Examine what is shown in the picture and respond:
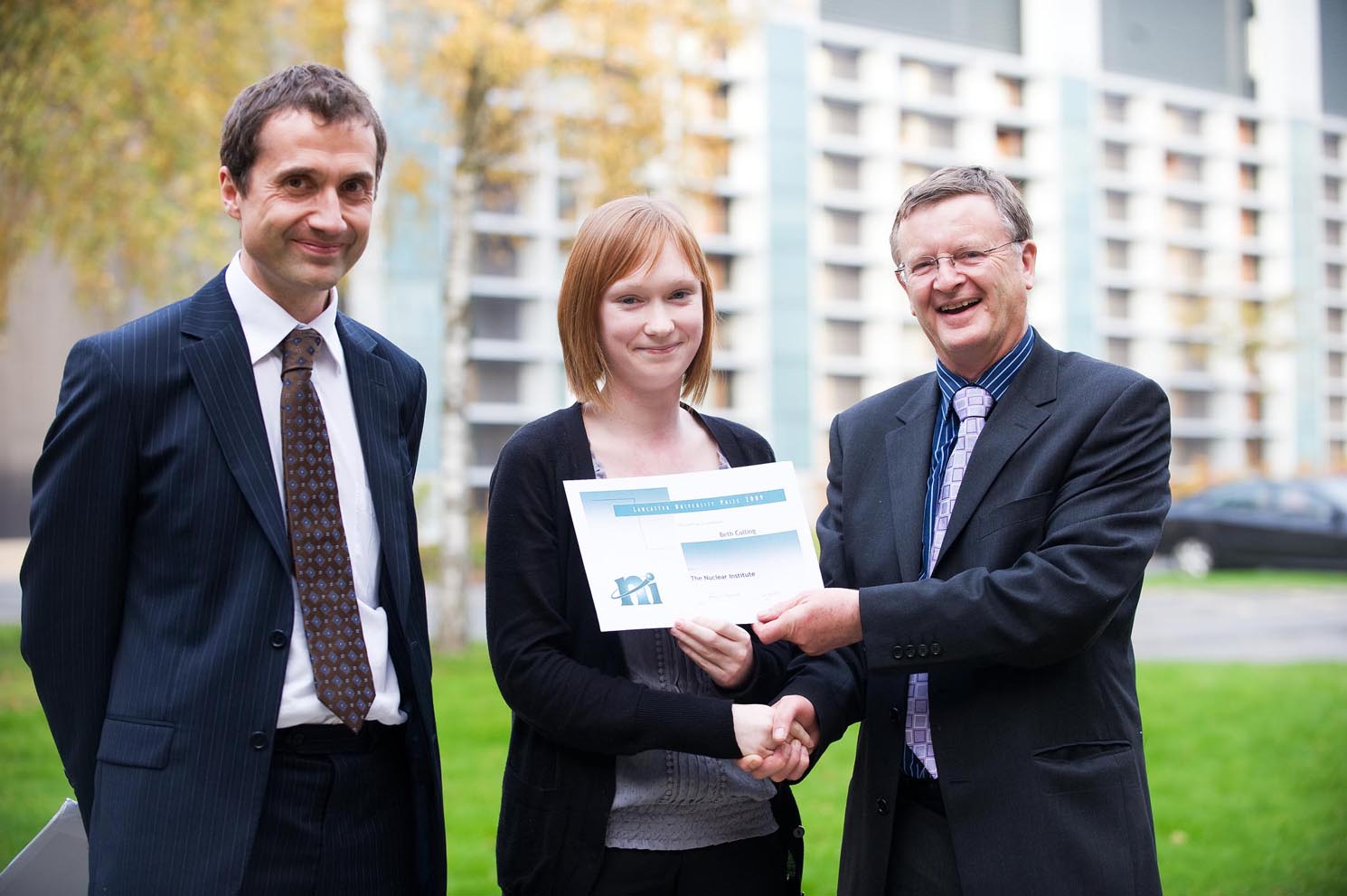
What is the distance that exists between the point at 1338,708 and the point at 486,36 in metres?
9.26

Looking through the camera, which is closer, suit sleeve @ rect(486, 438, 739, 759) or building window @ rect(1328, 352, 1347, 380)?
suit sleeve @ rect(486, 438, 739, 759)

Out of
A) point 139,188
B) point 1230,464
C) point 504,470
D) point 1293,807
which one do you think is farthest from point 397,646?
point 1230,464

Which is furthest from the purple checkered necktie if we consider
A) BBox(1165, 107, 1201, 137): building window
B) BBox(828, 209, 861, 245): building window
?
BBox(1165, 107, 1201, 137): building window

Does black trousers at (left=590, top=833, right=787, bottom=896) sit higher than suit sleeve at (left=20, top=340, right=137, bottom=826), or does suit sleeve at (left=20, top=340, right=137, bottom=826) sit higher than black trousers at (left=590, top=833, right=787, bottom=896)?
suit sleeve at (left=20, top=340, right=137, bottom=826)

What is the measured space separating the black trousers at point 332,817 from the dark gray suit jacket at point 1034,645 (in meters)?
0.88

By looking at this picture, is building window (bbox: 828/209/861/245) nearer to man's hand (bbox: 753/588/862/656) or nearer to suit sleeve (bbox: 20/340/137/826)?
man's hand (bbox: 753/588/862/656)

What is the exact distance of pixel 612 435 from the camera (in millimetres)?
2658

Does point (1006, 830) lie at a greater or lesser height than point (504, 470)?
lesser

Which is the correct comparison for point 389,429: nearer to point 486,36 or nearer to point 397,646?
point 397,646

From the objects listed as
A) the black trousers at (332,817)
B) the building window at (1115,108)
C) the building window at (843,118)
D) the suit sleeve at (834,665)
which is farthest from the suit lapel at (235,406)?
the building window at (1115,108)

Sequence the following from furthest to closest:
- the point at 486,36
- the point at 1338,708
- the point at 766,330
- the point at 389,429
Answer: the point at 766,330 < the point at 486,36 < the point at 1338,708 < the point at 389,429

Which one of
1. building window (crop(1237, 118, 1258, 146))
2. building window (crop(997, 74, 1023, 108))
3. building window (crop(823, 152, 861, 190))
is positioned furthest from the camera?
building window (crop(1237, 118, 1258, 146))

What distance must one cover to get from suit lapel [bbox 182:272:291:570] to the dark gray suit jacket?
1133 millimetres

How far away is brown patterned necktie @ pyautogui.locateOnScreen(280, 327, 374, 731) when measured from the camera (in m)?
2.27
